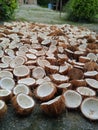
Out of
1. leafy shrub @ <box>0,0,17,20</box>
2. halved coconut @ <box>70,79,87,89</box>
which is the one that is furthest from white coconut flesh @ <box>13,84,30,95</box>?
leafy shrub @ <box>0,0,17,20</box>

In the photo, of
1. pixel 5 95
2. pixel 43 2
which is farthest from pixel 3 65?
pixel 43 2

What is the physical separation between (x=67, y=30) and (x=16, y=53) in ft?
5.89

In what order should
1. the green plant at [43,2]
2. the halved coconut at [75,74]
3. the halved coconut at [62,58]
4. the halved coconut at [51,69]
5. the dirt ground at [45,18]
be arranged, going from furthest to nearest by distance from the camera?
the green plant at [43,2] → the dirt ground at [45,18] → the halved coconut at [62,58] → the halved coconut at [51,69] → the halved coconut at [75,74]

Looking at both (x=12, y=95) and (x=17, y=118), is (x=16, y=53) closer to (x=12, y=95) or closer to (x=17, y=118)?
(x=12, y=95)

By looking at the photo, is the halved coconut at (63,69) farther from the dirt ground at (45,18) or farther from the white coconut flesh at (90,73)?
the dirt ground at (45,18)

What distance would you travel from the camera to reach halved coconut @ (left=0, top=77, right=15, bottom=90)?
8.00 feet

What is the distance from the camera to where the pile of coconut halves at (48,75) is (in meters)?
2.18

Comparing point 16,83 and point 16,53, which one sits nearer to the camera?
point 16,83

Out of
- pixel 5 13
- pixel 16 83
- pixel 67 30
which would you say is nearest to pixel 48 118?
Answer: pixel 16 83

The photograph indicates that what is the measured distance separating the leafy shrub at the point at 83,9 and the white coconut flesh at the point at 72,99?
6.29 m

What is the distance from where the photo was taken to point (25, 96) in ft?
7.32

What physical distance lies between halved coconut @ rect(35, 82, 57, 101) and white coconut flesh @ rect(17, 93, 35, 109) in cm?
→ 11

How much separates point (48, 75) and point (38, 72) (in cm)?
10

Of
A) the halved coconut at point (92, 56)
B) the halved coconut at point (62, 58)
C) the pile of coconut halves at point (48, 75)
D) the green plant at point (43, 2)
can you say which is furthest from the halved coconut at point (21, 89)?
the green plant at point (43, 2)
